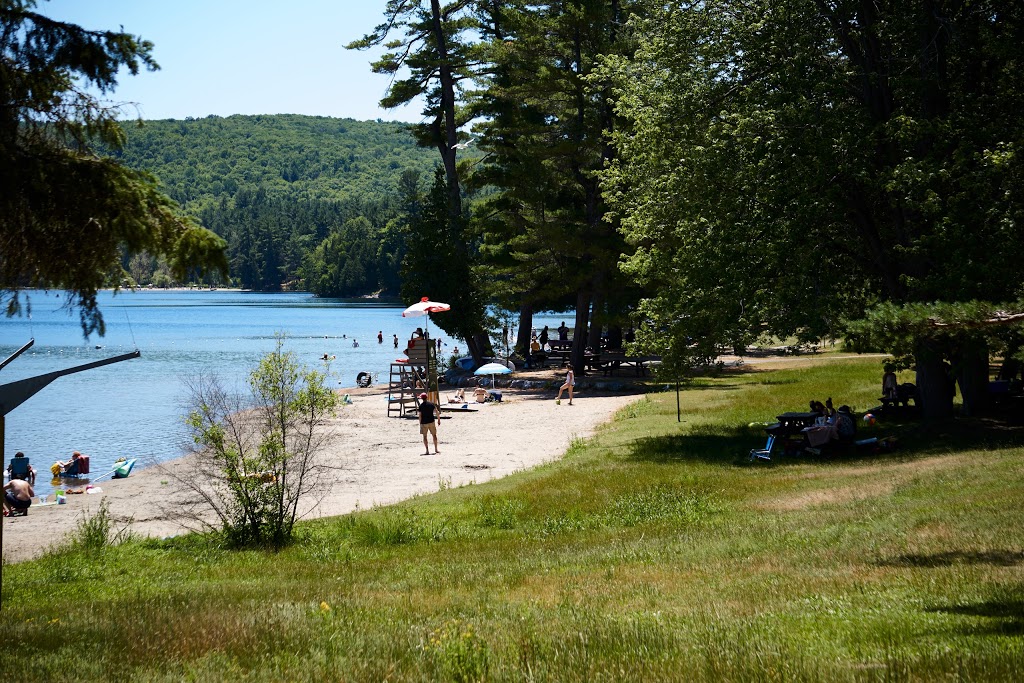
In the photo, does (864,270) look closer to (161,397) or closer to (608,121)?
(608,121)

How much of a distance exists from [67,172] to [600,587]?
6.19m

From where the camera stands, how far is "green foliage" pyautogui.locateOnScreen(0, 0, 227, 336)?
28.3 ft

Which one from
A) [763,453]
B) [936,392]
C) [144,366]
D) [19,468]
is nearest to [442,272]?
[19,468]

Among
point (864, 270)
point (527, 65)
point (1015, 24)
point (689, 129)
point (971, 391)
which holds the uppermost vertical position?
point (527, 65)

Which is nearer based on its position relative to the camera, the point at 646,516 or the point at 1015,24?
the point at 646,516

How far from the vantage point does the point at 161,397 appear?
4325 centimetres

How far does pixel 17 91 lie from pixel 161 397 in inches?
1442

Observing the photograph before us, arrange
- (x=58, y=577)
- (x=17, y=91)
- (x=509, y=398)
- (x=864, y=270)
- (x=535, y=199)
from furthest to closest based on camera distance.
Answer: (x=535, y=199) < (x=509, y=398) < (x=864, y=270) < (x=58, y=577) < (x=17, y=91)

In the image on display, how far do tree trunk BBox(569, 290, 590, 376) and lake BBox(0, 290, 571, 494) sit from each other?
37.2 feet

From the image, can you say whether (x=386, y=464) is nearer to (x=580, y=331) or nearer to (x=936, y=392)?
(x=936, y=392)

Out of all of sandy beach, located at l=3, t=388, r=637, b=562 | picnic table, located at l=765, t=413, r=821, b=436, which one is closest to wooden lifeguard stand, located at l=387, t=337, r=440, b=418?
sandy beach, located at l=3, t=388, r=637, b=562

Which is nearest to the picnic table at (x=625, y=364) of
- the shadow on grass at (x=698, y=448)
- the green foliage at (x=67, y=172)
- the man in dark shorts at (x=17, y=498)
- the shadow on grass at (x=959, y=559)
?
the shadow on grass at (x=698, y=448)

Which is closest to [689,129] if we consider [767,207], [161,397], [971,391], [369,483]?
[767,207]

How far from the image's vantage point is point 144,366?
198 ft
